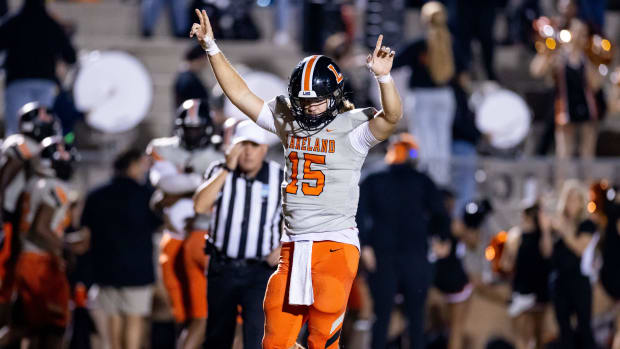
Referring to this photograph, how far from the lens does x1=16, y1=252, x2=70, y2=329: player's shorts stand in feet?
25.7

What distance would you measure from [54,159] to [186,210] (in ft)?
3.87

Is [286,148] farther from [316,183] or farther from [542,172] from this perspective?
[542,172]

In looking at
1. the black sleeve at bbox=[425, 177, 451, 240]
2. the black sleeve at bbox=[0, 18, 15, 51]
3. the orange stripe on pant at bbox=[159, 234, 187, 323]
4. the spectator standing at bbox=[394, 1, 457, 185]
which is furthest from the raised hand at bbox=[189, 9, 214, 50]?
the black sleeve at bbox=[0, 18, 15, 51]

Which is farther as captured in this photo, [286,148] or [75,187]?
[75,187]

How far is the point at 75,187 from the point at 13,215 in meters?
1.96

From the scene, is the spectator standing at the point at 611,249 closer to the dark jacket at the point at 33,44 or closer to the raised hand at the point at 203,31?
the raised hand at the point at 203,31

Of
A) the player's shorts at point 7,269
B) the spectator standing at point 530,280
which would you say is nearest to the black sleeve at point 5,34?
the player's shorts at point 7,269

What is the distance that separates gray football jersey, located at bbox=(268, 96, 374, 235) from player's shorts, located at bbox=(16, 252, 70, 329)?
3.02 metres

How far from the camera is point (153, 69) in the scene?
1224cm

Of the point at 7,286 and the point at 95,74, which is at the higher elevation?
the point at 95,74

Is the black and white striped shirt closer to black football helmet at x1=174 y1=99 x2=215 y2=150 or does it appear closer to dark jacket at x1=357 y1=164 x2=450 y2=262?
black football helmet at x1=174 y1=99 x2=215 y2=150

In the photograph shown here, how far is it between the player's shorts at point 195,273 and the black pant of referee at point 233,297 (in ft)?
2.46

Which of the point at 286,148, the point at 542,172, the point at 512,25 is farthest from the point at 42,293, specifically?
the point at 512,25

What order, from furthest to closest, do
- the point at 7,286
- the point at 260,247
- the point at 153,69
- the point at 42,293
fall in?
the point at 153,69
the point at 7,286
the point at 42,293
the point at 260,247
